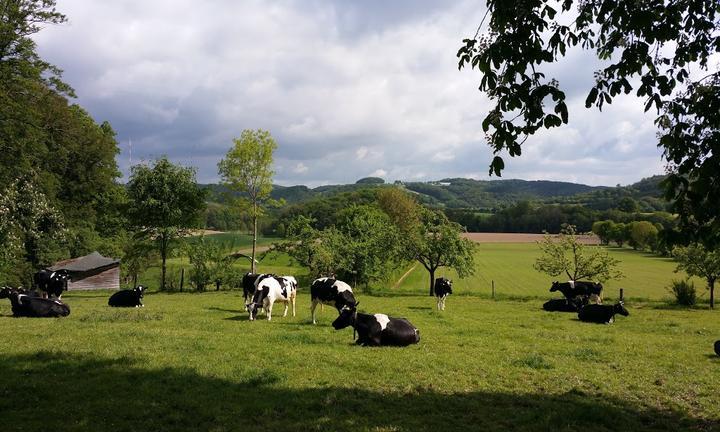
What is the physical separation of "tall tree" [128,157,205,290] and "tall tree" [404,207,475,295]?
18.5 metres

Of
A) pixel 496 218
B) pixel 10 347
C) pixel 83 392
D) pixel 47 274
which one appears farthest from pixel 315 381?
pixel 496 218

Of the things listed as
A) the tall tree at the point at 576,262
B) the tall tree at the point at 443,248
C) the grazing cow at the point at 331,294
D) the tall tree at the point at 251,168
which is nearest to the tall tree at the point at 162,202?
the tall tree at the point at 251,168

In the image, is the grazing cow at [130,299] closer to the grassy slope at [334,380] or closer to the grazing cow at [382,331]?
the grassy slope at [334,380]

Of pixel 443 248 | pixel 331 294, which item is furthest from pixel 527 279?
pixel 331 294

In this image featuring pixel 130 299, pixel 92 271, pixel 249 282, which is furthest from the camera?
pixel 92 271

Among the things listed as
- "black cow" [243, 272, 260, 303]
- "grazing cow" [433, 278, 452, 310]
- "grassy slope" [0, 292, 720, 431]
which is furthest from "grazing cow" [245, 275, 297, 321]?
"grazing cow" [433, 278, 452, 310]

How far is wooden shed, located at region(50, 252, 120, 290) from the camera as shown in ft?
137

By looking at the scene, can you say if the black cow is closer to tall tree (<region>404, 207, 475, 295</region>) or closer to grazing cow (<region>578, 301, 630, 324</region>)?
grazing cow (<region>578, 301, 630, 324</region>)

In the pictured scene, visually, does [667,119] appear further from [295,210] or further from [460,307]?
[295,210]

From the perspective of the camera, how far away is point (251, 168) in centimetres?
3666

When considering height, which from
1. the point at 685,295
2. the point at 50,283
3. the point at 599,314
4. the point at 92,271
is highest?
the point at 50,283

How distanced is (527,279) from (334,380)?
173 ft

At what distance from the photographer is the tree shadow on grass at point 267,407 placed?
23.9 feet

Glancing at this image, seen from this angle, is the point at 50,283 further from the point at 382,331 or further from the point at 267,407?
the point at 267,407
